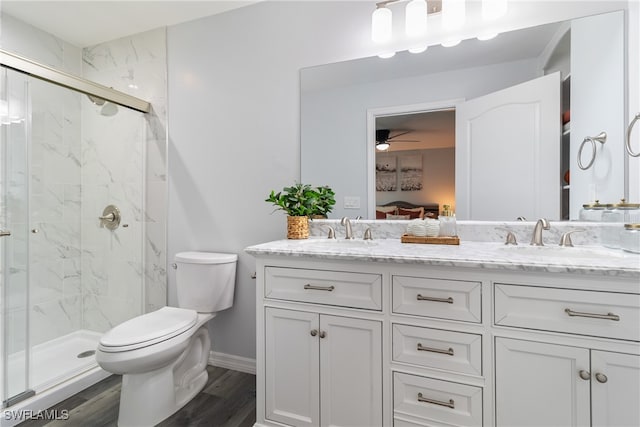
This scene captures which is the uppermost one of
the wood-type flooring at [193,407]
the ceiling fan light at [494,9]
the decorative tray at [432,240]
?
the ceiling fan light at [494,9]

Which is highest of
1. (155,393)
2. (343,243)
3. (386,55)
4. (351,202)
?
(386,55)

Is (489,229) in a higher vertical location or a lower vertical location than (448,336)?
higher

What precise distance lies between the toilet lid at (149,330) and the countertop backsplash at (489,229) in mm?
830

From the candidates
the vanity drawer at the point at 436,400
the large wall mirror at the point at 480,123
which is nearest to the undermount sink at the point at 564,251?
the large wall mirror at the point at 480,123

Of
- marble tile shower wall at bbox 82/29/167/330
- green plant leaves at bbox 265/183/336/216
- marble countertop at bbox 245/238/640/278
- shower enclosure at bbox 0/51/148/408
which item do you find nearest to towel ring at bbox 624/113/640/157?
marble countertop at bbox 245/238/640/278

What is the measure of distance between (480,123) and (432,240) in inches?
25.1

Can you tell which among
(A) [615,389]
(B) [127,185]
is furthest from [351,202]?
(B) [127,185]

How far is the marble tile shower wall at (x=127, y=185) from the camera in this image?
2.34 meters

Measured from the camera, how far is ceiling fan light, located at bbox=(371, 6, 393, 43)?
67.2 inches

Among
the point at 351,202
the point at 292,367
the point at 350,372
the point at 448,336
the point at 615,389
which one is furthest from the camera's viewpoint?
the point at 351,202

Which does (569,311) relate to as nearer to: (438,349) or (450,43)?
(438,349)

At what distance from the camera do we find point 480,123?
5.37 feet

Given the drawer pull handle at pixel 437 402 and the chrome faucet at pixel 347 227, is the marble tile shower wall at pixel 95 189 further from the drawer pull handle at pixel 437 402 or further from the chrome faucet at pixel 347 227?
the drawer pull handle at pixel 437 402

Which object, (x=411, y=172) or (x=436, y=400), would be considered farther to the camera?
(x=411, y=172)
